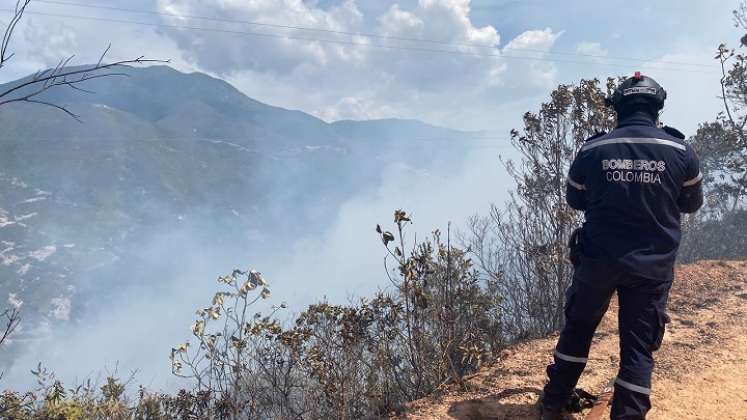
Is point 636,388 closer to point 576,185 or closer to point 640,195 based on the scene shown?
point 640,195

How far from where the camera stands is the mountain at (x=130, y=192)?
85.4 metres

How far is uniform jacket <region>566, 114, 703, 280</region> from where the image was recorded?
2.74 meters

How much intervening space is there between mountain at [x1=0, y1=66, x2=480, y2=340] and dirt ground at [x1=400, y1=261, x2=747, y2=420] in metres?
60.8

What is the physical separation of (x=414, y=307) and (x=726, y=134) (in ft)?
39.8

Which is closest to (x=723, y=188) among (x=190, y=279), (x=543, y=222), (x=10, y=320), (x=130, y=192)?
(x=543, y=222)

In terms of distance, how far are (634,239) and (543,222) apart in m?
4.13

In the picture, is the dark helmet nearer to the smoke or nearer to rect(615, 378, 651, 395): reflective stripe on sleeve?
rect(615, 378, 651, 395): reflective stripe on sleeve

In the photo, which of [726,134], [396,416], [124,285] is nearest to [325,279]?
[124,285]

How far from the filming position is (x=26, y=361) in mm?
65188

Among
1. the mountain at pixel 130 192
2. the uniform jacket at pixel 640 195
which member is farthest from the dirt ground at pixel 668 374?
Answer: the mountain at pixel 130 192

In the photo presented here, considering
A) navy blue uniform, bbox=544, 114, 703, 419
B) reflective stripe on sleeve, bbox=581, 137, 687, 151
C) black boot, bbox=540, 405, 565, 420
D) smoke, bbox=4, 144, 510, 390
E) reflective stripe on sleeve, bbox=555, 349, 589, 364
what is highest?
smoke, bbox=4, 144, 510, 390

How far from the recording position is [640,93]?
2.99 metres

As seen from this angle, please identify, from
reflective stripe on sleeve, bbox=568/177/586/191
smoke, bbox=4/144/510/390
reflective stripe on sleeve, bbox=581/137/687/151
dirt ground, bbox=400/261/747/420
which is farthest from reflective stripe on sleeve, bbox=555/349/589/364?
smoke, bbox=4/144/510/390

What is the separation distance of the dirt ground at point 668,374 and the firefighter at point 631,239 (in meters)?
0.60
